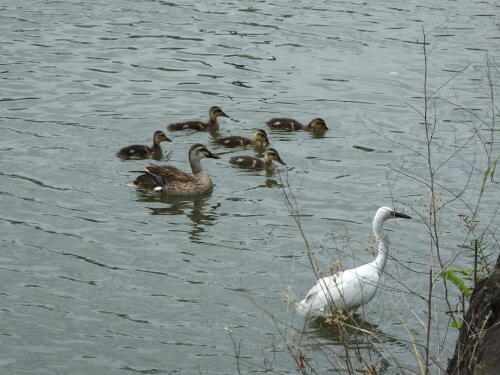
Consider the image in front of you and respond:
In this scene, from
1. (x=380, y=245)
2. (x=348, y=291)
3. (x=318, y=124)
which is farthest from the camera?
(x=318, y=124)

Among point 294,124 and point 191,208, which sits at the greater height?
point 294,124

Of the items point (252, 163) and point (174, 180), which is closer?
point (174, 180)

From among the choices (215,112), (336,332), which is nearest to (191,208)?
(215,112)

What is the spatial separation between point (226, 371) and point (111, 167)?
5247 millimetres

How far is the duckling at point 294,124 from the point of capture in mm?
13844

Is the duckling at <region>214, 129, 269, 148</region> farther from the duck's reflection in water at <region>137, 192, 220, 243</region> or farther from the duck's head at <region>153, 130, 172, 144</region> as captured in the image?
the duck's reflection in water at <region>137, 192, 220, 243</region>

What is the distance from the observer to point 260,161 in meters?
12.7

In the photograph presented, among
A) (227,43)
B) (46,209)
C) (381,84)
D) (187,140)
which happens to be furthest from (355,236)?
(227,43)

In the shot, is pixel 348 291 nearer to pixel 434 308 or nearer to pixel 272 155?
pixel 434 308

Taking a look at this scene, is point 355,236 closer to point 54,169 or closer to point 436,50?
point 54,169

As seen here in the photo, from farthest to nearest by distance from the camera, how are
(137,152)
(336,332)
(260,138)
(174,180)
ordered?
(260,138) < (137,152) < (174,180) < (336,332)

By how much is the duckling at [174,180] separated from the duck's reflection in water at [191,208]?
0.08 metres

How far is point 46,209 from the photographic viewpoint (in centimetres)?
1092

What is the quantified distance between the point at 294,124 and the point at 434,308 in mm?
5837
